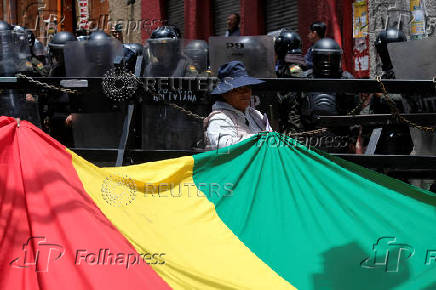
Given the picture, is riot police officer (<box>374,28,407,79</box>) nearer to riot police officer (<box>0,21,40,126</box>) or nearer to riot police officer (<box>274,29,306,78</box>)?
riot police officer (<box>274,29,306,78</box>)

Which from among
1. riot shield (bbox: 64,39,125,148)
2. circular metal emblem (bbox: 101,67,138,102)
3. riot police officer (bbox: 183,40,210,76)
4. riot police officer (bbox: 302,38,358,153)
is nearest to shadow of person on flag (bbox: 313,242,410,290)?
riot police officer (bbox: 302,38,358,153)

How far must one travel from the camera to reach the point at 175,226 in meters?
3.74

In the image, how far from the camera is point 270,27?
570 inches

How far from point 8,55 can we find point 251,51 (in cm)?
268

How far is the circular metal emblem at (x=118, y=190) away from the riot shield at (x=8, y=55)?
317 cm

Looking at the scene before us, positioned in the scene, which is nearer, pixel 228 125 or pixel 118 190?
pixel 118 190

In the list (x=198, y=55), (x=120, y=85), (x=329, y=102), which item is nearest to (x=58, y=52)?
(x=198, y=55)

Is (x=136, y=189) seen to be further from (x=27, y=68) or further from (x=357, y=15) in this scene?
(x=357, y=15)

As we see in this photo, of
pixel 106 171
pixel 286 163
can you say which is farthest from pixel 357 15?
pixel 106 171

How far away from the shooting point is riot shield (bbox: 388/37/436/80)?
550 cm

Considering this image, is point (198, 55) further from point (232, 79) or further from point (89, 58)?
point (232, 79)

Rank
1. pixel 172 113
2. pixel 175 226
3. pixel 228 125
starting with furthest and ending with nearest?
1. pixel 172 113
2. pixel 228 125
3. pixel 175 226

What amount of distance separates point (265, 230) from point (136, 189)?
89cm

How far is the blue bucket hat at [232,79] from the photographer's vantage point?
4.71 m
